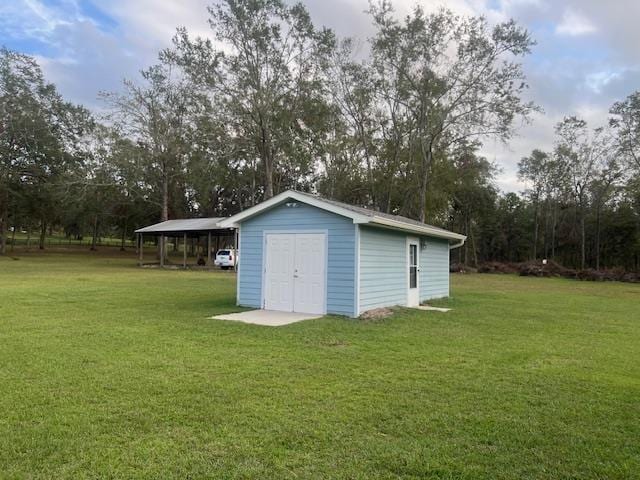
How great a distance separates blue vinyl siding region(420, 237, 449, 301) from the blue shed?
1569mm

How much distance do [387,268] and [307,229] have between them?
2.16 m

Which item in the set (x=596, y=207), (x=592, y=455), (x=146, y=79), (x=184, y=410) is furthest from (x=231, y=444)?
(x=596, y=207)

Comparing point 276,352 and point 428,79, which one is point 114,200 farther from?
point 276,352

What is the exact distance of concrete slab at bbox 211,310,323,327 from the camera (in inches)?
349

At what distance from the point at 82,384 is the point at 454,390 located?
3.66 meters

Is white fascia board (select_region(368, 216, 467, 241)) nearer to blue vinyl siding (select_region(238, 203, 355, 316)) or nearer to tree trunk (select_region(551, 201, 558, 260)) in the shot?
blue vinyl siding (select_region(238, 203, 355, 316))

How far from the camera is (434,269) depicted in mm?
14242

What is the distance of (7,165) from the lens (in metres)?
35.5

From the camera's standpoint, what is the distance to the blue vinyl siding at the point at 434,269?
13.4m

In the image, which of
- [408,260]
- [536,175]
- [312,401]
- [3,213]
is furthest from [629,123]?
[3,213]

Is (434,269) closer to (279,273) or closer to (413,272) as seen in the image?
(413,272)

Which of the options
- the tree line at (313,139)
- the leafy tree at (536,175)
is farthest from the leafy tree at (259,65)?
the leafy tree at (536,175)

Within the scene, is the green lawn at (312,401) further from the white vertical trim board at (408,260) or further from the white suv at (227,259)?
the white suv at (227,259)

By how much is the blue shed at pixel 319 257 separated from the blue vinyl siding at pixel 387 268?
0.02 metres
